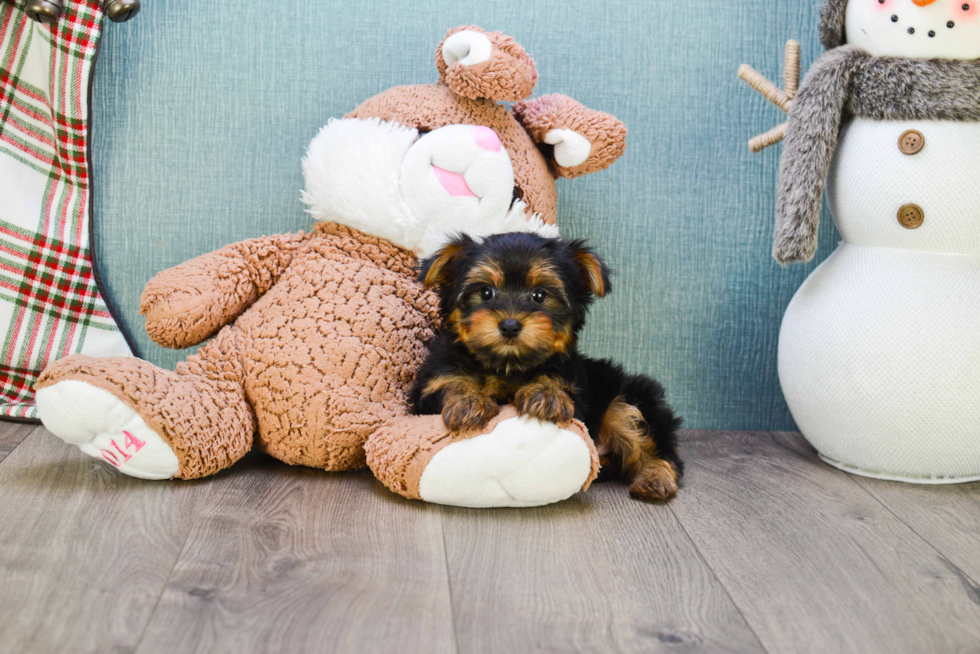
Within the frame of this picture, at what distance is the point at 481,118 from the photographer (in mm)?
1979

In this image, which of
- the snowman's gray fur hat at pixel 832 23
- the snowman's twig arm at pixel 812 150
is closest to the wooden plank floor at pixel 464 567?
the snowman's twig arm at pixel 812 150

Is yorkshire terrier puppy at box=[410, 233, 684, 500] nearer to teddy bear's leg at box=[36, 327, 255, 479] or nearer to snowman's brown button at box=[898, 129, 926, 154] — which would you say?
teddy bear's leg at box=[36, 327, 255, 479]

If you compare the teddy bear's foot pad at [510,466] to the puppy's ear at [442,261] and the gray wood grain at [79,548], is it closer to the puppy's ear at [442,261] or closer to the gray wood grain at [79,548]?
the puppy's ear at [442,261]

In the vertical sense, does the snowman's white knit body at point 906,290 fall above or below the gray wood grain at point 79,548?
above

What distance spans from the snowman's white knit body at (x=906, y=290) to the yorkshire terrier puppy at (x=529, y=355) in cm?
44

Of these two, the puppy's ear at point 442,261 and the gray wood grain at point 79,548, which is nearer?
the gray wood grain at point 79,548

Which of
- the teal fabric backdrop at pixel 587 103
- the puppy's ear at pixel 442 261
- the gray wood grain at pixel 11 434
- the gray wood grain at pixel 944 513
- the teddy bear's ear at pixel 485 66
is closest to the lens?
the gray wood grain at pixel 944 513

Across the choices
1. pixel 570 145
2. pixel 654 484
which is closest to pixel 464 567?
pixel 654 484

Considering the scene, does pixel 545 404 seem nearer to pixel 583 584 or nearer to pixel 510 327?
pixel 510 327

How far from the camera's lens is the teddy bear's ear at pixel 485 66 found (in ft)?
6.09

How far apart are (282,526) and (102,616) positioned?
1.34 ft

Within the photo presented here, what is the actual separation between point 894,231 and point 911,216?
0.05 metres

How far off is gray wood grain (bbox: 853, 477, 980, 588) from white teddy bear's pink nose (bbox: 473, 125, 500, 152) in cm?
119

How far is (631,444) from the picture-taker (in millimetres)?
1897
